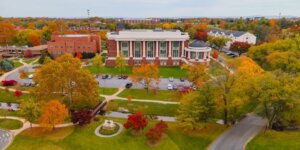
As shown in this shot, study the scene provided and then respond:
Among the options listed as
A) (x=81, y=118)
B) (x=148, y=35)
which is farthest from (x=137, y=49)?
(x=81, y=118)

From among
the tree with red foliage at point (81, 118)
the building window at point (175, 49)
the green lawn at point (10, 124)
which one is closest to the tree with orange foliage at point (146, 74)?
the tree with red foliage at point (81, 118)

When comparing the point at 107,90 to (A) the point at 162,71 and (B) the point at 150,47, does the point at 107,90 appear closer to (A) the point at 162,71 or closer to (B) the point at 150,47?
(A) the point at 162,71

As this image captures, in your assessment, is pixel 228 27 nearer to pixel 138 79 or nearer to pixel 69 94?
pixel 138 79

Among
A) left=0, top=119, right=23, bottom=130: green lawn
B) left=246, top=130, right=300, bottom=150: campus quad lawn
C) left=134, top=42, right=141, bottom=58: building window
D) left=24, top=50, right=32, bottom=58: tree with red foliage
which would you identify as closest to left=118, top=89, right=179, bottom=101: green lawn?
left=246, top=130, right=300, bottom=150: campus quad lawn

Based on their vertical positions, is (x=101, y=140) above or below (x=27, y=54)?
below

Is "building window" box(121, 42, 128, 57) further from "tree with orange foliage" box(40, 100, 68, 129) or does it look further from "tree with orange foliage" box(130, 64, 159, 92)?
"tree with orange foliage" box(40, 100, 68, 129)

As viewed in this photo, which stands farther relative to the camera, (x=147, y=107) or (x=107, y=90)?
(x=107, y=90)
